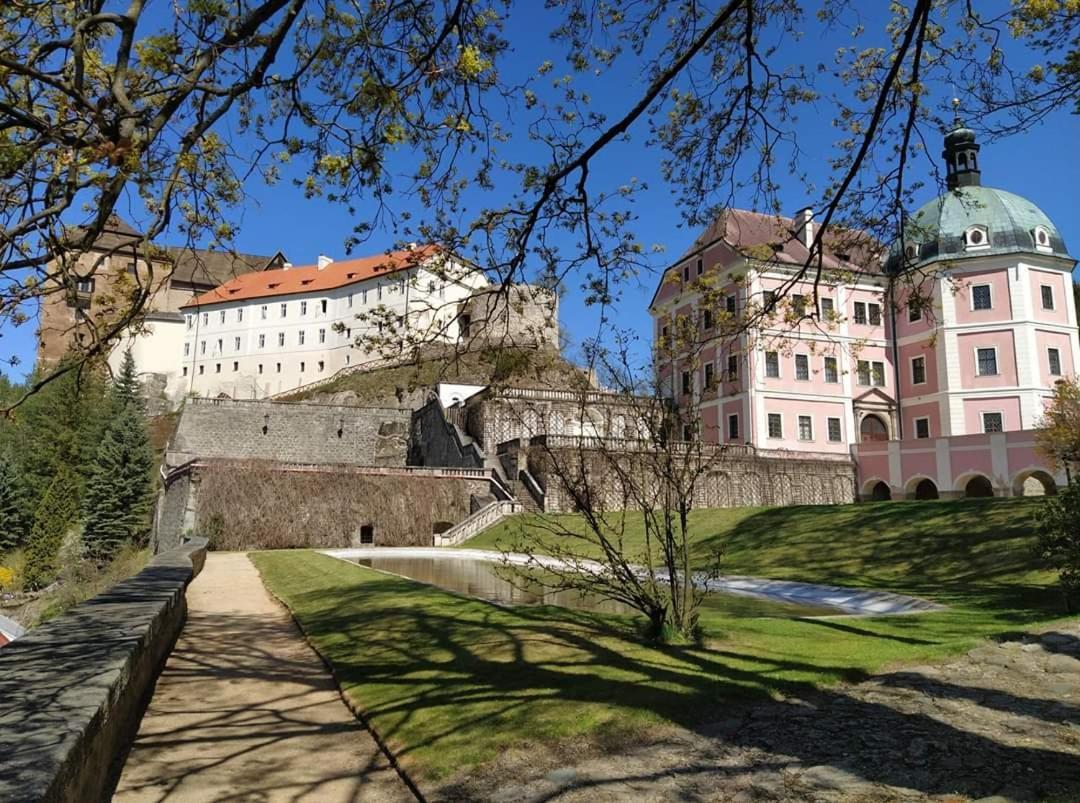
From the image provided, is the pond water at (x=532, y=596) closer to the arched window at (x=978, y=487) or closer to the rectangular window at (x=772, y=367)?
the rectangular window at (x=772, y=367)

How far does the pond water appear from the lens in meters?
11.3

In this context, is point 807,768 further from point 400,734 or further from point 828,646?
point 828,646

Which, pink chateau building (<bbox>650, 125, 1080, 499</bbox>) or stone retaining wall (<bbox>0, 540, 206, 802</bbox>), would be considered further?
pink chateau building (<bbox>650, 125, 1080, 499</bbox>)

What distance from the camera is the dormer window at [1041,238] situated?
38.6 meters

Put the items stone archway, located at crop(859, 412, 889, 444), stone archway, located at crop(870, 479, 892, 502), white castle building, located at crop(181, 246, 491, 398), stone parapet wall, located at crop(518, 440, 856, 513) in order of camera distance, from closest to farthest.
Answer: stone parapet wall, located at crop(518, 440, 856, 513), stone archway, located at crop(870, 479, 892, 502), stone archway, located at crop(859, 412, 889, 444), white castle building, located at crop(181, 246, 491, 398)

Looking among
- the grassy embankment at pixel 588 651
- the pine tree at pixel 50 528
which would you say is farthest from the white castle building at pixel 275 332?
the grassy embankment at pixel 588 651

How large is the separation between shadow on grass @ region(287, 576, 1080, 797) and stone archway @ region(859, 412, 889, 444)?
36.2 m

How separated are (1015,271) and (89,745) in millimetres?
44194

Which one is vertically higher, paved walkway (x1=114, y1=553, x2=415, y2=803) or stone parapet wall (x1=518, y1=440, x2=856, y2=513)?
stone parapet wall (x1=518, y1=440, x2=856, y2=513)

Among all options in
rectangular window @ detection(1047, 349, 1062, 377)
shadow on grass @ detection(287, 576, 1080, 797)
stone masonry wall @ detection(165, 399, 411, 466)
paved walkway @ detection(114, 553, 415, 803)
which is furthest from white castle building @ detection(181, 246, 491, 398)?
shadow on grass @ detection(287, 576, 1080, 797)

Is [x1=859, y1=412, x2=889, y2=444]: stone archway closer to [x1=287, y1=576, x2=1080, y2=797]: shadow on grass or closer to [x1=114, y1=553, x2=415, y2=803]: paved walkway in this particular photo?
[x1=287, y1=576, x2=1080, y2=797]: shadow on grass

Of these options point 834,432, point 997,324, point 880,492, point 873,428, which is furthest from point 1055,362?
point 834,432

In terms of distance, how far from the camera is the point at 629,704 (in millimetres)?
5484

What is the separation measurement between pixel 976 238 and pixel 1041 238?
3.35m
